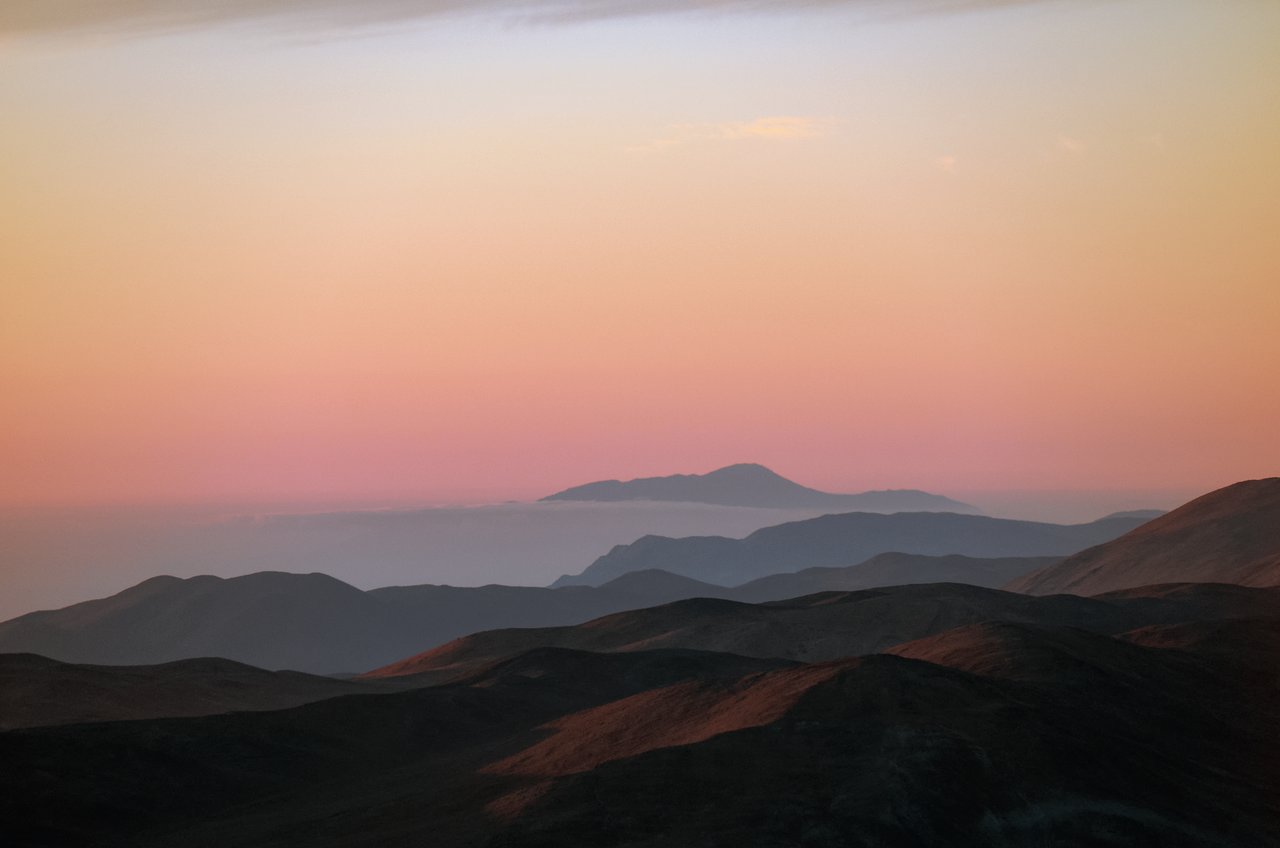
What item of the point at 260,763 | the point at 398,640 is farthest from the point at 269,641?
the point at 260,763

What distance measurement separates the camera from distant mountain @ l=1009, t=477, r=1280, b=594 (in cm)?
11500

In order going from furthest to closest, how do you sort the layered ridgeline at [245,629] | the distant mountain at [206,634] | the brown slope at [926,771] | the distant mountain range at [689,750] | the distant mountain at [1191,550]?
the distant mountain at [206,634] < the layered ridgeline at [245,629] < the distant mountain at [1191,550] < the distant mountain range at [689,750] < the brown slope at [926,771]

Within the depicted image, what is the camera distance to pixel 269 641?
191 m

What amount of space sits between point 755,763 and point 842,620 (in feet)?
167

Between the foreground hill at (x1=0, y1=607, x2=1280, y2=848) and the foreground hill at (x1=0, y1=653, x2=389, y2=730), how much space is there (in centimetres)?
1038

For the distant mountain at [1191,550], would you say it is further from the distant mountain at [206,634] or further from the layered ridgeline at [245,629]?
the distant mountain at [206,634]

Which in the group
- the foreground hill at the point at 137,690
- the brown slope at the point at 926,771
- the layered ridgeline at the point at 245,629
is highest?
the layered ridgeline at the point at 245,629

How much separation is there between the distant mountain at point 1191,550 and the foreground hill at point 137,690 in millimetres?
70182

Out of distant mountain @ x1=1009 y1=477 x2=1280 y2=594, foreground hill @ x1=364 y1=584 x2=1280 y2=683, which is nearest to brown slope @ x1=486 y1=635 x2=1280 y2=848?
foreground hill @ x1=364 y1=584 x2=1280 y2=683

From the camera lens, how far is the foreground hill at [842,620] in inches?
3287

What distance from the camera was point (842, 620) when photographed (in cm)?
8919

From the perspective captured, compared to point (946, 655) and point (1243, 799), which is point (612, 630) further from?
point (1243, 799)

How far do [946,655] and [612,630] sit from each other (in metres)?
41.1

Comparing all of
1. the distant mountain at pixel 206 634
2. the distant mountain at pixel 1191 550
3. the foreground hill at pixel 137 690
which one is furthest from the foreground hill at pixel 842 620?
the distant mountain at pixel 206 634
